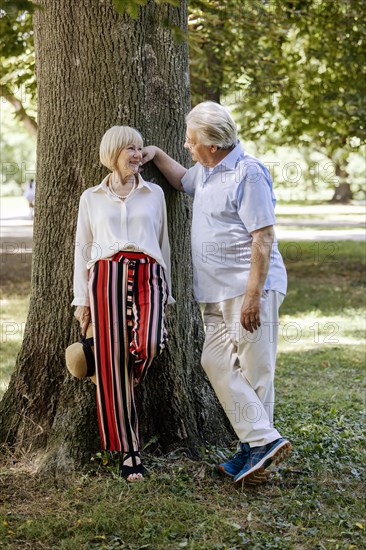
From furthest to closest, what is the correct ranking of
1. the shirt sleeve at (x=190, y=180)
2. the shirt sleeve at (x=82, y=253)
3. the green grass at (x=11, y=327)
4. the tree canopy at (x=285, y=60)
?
the tree canopy at (x=285, y=60)
the green grass at (x=11, y=327)
the shirt sleeve at (x=190, y=180)
the shirt sleeve at (x=82, y=253)

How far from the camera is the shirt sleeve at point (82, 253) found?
485 cm

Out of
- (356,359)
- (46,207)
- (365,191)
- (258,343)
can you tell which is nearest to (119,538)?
(258,343)

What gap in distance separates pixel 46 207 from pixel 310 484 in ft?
7.49

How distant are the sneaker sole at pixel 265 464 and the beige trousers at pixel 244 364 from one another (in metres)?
0.08

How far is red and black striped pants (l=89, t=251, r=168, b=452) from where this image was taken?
4742 millimetres

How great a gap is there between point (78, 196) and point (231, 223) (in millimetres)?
958

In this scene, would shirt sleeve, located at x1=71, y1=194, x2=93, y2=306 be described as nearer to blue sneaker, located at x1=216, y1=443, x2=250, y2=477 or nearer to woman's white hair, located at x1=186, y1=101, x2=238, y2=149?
woman's white hair, located at x1=186, y1=101, x2=238, y2=149

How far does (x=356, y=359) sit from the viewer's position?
9.91 metres

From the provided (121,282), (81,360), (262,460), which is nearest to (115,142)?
(121,282)

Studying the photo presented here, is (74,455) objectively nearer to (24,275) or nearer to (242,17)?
(242,17)

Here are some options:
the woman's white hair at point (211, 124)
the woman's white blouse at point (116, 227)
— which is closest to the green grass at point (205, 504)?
the woman's white blouse at point (116, 227)

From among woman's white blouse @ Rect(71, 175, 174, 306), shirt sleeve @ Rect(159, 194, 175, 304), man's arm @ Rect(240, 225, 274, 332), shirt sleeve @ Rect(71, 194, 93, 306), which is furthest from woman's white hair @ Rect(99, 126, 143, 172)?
man's arm @ Rect(240, 225, 274, 332)

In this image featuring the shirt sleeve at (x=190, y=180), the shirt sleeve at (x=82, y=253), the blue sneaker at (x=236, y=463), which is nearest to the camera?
the shirt sleeve at (x=82, y=253)

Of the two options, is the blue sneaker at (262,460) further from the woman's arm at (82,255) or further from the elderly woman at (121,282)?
the woman's arm at (82,255)
